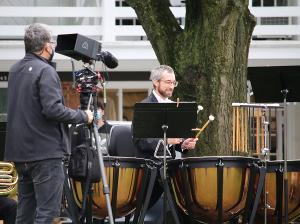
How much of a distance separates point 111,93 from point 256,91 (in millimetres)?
9824

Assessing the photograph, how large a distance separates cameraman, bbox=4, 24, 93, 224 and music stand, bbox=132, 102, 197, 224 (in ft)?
3.66

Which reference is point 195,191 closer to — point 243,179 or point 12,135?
point 243,179

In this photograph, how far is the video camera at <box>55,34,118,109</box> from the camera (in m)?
6.96

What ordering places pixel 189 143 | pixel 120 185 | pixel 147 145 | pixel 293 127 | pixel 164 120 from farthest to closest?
pixel 293 127, pixel 147 145, pixel 189 143, pixel 120 185, pixel 164 120

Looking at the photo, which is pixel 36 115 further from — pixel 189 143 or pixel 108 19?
pixel 108 19

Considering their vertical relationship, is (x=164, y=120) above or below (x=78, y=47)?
below

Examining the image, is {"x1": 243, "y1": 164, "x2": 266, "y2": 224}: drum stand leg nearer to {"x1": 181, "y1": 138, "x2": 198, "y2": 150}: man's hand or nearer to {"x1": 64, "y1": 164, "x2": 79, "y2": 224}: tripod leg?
{"x1": 181, "y1": 138, "x2": 198, "y2": 150}: man's hand

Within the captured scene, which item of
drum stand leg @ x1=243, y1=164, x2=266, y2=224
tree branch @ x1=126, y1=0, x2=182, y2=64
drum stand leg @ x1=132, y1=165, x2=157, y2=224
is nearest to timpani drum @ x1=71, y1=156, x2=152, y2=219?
drum stand leg @ x1=132, y1=165, x2=157, y2=224

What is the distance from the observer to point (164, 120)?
7.55 metres

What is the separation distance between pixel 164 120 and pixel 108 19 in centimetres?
911

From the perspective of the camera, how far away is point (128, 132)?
30.4ft

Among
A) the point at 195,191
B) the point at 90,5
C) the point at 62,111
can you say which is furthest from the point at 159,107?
the point at 90,5

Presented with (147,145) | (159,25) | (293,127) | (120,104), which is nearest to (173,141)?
(147,145)

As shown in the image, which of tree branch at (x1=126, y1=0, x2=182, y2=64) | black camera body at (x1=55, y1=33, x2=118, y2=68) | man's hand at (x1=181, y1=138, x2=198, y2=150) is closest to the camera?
black camera body at (x1=55, y1=33, x2=118, y2=68)
